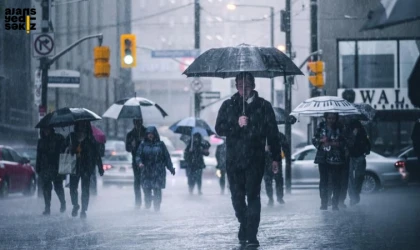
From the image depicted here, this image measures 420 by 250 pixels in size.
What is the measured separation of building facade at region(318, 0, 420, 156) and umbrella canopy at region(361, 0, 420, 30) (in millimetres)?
31935

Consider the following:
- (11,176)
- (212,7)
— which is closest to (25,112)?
(11,176)

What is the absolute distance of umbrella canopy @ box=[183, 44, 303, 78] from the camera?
1166 centimetres

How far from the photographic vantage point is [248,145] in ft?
35.0

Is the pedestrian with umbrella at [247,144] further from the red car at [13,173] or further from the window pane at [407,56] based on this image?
the window pane at [407,56]

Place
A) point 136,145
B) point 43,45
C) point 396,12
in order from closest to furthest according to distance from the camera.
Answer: point 396,12
point 136,145
point 43,45

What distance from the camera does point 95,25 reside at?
249 feet

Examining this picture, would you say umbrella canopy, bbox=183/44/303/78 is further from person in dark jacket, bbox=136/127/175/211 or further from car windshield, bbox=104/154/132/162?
car windshield, bbox=104/154/132/162

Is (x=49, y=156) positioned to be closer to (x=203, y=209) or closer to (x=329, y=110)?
(x=203, y=209)

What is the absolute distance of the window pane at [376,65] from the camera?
39562mm

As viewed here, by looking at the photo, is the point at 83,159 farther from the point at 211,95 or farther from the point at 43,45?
the point at 211,95

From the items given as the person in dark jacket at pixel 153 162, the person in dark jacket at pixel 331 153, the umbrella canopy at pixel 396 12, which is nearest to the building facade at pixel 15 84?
the person in dark jacket at pixel 153 162

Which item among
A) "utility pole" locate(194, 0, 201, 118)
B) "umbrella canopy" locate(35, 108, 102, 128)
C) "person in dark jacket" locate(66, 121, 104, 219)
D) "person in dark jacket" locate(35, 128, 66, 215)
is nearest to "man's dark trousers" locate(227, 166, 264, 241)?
"person in dark jacket" locate(66, 121, 104, 219)

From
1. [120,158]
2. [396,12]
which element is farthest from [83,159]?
[120,158]

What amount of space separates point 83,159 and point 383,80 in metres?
24.4
